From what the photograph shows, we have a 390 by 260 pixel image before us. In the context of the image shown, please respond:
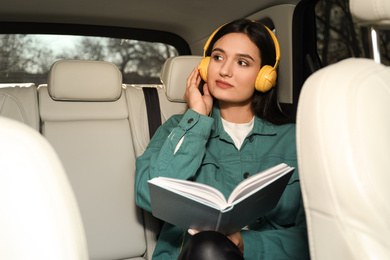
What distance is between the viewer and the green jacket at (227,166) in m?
1.38

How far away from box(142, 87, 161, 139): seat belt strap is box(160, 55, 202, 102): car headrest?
0.07 m

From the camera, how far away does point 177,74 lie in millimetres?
1893

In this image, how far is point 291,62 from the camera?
6.49 ft

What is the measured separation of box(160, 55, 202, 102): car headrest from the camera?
188cm

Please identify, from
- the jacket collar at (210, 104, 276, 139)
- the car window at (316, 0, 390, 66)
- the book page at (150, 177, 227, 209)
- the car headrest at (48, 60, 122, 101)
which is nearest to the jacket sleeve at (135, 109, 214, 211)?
the jacket collar at (210, 104, 276, 139)

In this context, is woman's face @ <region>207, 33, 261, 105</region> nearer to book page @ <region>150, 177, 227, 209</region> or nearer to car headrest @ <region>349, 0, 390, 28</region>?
book page @ <region>150, 177, 227, 209</region>

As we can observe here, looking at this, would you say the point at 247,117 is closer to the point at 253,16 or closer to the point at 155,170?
the point at 155,170

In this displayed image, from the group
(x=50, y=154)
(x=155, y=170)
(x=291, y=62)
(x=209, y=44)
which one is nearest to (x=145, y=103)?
(x=209, y=44)

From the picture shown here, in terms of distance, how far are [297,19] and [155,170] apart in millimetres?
1052

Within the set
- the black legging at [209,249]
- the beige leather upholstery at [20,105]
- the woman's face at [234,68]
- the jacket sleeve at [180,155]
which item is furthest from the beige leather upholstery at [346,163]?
the beige leather upholstery at [20,105]

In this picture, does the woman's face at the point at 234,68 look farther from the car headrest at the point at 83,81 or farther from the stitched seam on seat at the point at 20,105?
the stitched seam on seat at the point at 20,105

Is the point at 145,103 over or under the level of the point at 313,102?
under

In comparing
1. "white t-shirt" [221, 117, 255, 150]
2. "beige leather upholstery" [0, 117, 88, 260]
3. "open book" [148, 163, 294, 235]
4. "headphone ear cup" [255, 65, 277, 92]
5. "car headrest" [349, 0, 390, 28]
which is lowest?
"white t-shirt" [221, 117, 255, 150]

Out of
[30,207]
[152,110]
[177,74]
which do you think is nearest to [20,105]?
[152,110]
